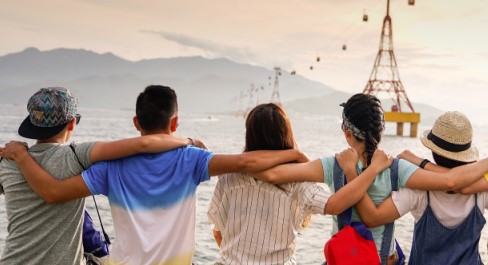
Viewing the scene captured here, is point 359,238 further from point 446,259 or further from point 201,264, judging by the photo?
point 201,264

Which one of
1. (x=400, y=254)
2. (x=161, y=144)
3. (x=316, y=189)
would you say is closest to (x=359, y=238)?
(x=316, y=189)

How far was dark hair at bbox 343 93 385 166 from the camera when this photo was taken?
7.70 feet

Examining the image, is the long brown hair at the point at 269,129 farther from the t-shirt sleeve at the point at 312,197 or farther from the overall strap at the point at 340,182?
the overall strap at the point at 340,182

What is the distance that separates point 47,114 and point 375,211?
1.62 metres

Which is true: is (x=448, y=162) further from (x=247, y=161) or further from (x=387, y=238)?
(x=247, y=161)

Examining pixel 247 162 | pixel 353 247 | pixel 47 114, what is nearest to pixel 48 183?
pixel 47 114

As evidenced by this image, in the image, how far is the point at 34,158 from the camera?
241cm

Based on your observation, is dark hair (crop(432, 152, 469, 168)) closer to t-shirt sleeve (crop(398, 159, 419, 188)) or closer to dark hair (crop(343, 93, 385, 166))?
t-shirt sleeve (crop(398, 159, 419, 188))

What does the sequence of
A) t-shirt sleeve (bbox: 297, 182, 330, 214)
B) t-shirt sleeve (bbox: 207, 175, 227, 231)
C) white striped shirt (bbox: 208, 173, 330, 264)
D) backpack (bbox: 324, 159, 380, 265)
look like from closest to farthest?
backpack (bbox: 324, 159, 380, 265)
t-shirt sleeve (bbox: 297, 182, 330, 214)
white striped shirt (bbox: 208, 173, 330, 264)
t-shirt sleeve (bbox: 207, 175, 227, 231)

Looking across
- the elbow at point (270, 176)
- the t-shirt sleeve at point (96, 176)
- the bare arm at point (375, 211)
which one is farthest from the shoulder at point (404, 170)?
the t-shirt sleeve at point (96, 176)

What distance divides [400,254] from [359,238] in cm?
50

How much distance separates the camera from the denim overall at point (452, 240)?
2.43 meters

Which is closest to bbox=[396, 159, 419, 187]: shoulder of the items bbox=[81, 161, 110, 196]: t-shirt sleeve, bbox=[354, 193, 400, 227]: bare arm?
bbox=[354, 193, 400, 227]: bare arm

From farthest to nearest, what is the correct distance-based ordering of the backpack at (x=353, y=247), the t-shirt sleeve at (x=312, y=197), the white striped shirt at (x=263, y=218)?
the white striped shirt at (x=263, y=218), the t-shirt sleeve at (x=312, y=197), the backpack at (x=353, y=247)
